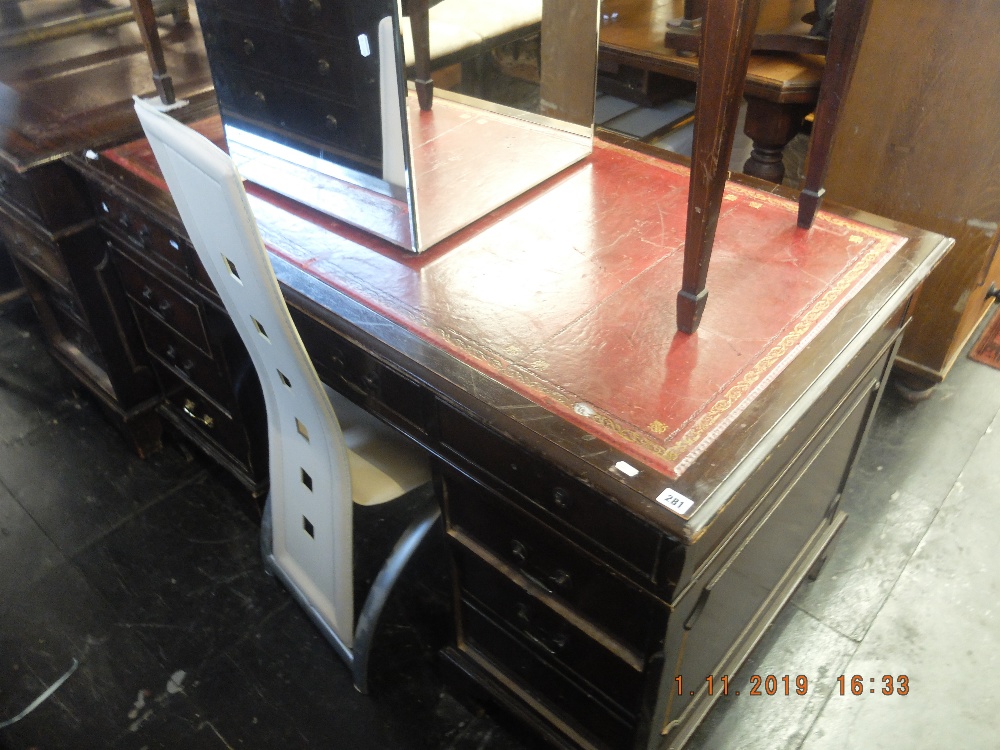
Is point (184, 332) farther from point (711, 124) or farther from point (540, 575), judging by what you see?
point (711, 124)

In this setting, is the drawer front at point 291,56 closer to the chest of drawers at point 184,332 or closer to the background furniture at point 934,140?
the chest of drawers at point 184,332

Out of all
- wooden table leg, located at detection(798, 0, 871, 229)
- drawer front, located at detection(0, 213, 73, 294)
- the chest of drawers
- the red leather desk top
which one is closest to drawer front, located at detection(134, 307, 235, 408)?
the chest of drawers

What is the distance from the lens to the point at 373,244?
4.08 feet

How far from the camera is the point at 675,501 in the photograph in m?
0.82

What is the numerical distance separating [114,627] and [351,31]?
1338 mm

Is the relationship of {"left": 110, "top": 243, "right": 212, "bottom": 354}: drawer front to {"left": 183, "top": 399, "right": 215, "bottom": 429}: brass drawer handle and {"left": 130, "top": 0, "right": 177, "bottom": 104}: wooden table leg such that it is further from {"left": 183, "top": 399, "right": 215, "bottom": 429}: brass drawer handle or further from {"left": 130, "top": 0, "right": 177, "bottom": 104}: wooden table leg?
{"left": 130, "top": 0, "right": 177, "bottom": 104}: wooden table leg

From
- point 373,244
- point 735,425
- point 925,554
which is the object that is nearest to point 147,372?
point 373,244

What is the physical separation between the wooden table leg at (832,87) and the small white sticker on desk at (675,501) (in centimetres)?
64

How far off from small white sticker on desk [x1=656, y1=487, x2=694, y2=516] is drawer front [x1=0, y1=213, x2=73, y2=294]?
150 centimetres

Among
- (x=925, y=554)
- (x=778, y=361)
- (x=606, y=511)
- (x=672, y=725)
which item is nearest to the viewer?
(x=606, y=511)

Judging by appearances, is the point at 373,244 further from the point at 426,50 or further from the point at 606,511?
the point at 606,511

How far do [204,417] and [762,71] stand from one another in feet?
5.02

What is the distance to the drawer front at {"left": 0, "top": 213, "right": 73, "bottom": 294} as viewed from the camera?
1760mm
